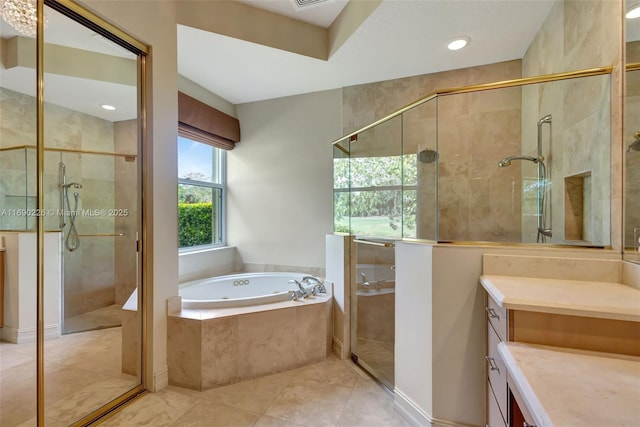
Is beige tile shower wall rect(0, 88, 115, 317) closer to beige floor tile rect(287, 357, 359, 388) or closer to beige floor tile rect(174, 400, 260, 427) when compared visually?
beige floor tile rect(174, 400, 260, 427)

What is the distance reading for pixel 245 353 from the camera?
193 centimetres

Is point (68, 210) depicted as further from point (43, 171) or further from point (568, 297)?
point (568, 297)

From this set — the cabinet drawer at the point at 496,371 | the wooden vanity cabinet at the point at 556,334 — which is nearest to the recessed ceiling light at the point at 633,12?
the wooden vanity cabinet at the point at 556,334

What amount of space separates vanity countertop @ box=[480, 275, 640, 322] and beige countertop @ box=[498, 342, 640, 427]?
0.13 m

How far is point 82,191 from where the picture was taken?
1.68 m

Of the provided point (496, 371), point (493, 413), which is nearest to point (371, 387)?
point (493, 413)

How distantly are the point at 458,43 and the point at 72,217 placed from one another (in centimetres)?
298

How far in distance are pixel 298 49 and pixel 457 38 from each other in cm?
127

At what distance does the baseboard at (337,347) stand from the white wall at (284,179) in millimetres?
897

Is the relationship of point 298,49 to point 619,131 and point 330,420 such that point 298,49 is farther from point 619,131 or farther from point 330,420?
point 330,420

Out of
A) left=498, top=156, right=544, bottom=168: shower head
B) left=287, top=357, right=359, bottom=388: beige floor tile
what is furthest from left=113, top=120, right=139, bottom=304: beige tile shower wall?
left=498, top=156, right=544, bottom=168: shower head

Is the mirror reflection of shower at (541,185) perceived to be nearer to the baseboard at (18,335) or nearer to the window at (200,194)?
the baseboard at (18,335)

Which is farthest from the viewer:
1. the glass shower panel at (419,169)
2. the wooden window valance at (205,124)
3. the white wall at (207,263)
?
the white wall at (207,263)

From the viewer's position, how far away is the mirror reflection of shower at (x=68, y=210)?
5.12 feet
